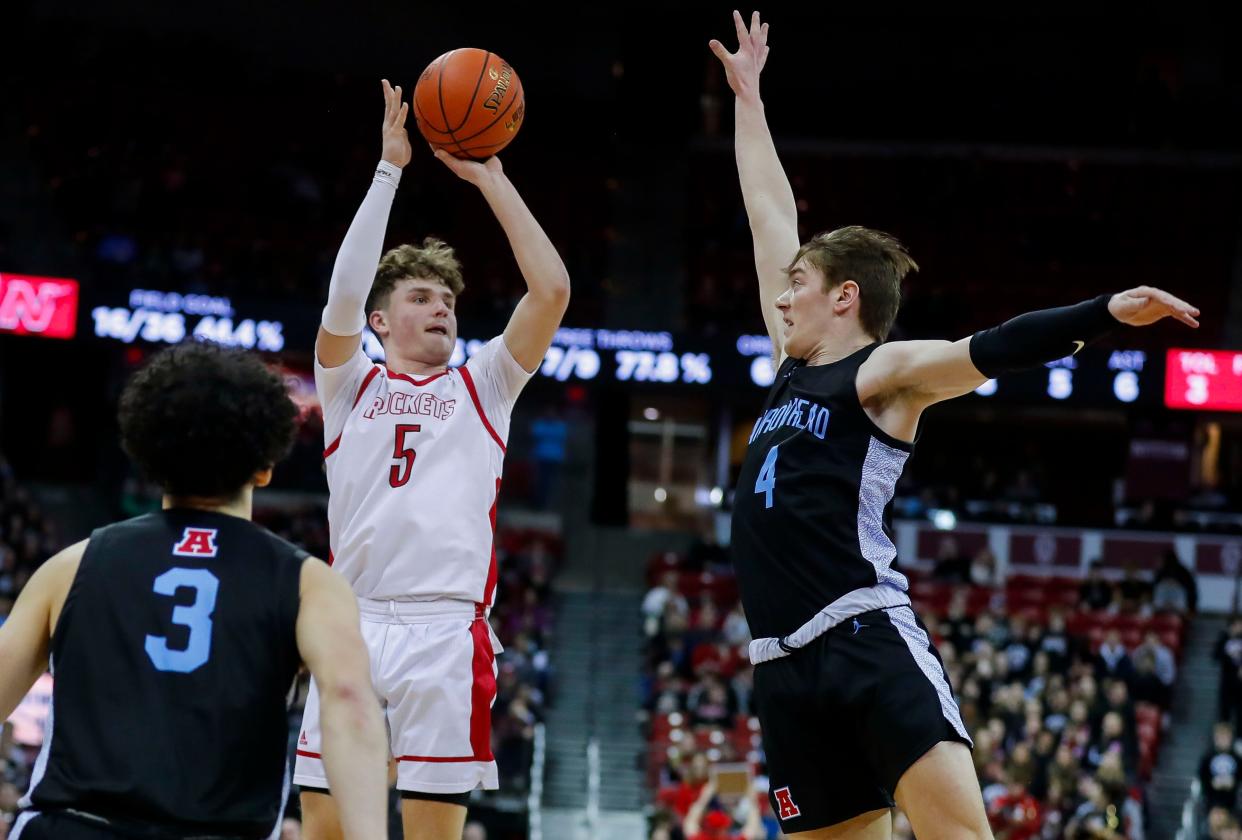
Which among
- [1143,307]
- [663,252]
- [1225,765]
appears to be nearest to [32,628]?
[1143,307]

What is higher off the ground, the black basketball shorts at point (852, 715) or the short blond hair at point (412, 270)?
the short blond hair at point (412, 270)

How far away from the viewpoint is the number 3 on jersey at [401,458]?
17.0ft

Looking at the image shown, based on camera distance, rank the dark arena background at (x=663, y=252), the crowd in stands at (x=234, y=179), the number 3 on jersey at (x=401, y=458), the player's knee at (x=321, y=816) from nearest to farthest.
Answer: the player's knee at (x=321, y=816)
the number 3 on jersey at (x=401, y=458)
the dark arena background at (x=663, y=252)
the crowd in stands at (x=234, y=179)

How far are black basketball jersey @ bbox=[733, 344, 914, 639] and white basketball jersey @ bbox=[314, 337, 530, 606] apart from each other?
94 centimetres

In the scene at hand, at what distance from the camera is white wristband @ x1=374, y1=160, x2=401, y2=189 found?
519cm

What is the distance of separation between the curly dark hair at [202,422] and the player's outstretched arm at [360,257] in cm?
158

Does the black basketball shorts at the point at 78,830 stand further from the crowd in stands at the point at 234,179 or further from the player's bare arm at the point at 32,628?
the crowd in stands at the point at 234,179

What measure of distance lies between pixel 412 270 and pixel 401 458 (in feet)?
2.26

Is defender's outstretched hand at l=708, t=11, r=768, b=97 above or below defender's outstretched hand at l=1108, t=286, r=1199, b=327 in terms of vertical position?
above

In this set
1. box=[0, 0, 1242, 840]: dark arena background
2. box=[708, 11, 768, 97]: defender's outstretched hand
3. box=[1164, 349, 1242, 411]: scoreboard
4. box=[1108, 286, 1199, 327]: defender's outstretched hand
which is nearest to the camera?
box=[1108, 286, 1199, 327]: defender's outstretched hand

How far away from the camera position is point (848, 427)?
4699mm

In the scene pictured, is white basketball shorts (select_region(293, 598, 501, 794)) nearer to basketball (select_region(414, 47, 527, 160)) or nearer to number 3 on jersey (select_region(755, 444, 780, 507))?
number 3 on jersey (select_region(755, 444, 780, 507))

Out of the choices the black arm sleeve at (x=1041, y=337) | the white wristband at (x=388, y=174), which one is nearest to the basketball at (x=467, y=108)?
the white wristband at (x=388, y=174)


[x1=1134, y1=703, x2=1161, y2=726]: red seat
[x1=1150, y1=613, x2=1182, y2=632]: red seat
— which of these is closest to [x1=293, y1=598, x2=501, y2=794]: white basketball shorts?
[x1=1134, y1=703, x2=1161, y2=726]: red seat
